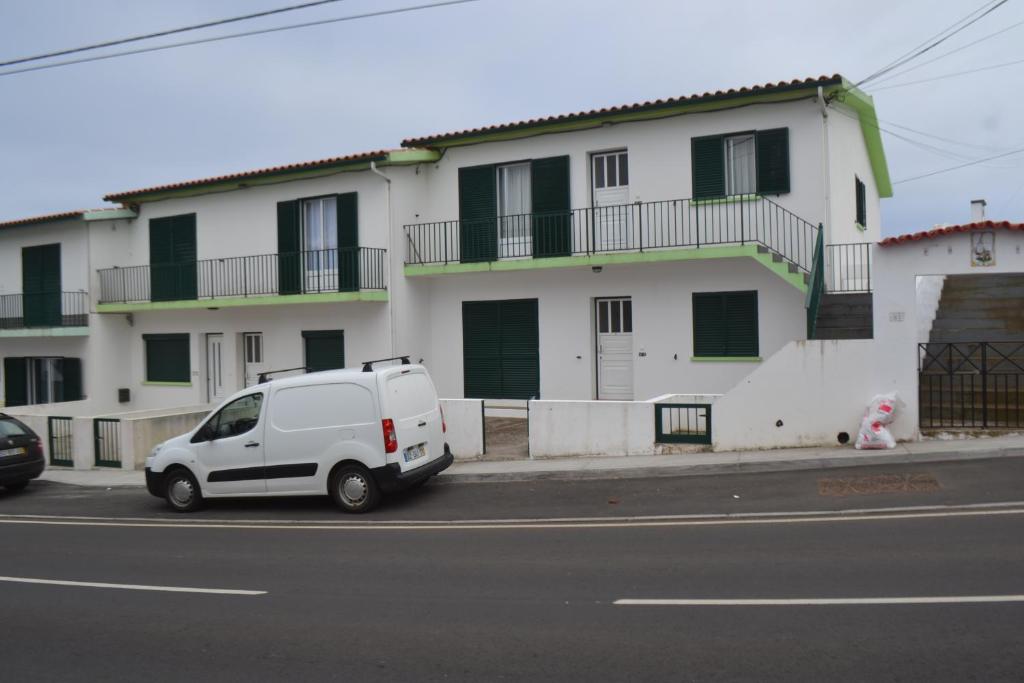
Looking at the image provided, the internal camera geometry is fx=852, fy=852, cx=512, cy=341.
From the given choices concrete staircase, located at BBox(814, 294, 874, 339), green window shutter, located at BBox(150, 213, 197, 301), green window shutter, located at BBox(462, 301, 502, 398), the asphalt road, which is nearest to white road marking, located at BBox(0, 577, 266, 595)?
the asphalt road

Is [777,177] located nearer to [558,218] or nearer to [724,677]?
[558,218]

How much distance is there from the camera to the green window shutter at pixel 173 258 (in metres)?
23.2

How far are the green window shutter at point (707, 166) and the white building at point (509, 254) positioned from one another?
0.14 feet

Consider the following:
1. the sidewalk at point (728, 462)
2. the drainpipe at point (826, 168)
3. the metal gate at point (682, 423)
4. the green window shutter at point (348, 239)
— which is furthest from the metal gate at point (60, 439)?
the drainpipe at point (826, 168)

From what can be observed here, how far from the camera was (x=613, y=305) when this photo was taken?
59.4 ft

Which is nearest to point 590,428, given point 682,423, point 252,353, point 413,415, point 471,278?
point 682,423

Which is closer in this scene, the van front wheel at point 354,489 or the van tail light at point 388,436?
the van tail light at point 388,436

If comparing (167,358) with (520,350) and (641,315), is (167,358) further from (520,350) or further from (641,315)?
(641,315)

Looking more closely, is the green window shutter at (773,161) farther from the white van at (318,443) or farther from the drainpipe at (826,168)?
the white van at (318,443)

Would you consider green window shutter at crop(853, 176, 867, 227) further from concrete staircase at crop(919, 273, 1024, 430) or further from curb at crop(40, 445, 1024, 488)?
curb at crop(40, 445, 1024, 488)

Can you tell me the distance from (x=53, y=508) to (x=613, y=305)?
11.1m

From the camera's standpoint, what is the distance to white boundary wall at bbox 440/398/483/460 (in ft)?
48.5

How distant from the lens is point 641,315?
17516 mm

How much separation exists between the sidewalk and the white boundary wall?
1.42 feet
